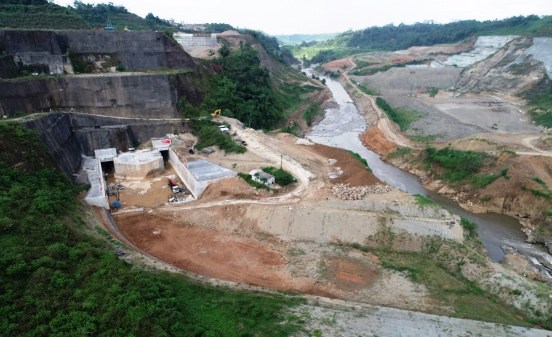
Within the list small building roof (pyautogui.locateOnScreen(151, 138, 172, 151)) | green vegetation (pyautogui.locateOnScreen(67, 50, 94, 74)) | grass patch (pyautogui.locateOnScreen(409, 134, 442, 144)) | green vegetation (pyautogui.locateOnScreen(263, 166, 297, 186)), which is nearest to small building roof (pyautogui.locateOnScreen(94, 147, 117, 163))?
small building roof (pyautogui.locateOnScreen(151, 138, 172, 151))

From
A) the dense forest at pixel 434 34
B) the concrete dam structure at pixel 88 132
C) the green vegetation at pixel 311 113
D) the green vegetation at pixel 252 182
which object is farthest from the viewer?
the dense forest at pixel 434 34

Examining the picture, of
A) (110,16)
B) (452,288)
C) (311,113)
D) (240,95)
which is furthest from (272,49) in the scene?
(452,288)

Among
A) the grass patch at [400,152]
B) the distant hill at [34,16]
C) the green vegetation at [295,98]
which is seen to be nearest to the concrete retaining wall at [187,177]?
the grass patch at [400,152]

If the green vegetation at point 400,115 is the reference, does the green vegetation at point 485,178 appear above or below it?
below

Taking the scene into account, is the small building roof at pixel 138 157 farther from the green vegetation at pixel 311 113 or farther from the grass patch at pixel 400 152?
the green vegetation at pixel 311 113

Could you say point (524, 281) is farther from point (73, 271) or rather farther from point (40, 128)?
point (40, 128)

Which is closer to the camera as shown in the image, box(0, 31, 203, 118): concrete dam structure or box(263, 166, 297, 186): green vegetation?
box(263, 166, 297, 186): green vegetation

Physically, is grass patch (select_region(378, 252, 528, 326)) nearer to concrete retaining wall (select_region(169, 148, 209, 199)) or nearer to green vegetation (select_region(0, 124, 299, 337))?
green vegetation (select_region(0, 124, 299, 337))
